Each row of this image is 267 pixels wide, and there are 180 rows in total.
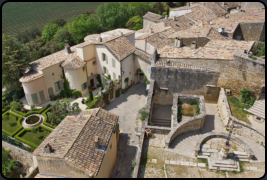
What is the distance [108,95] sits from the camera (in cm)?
3200

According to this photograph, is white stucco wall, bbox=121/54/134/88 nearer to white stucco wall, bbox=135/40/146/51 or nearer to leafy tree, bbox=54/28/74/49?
white stucco wall, bbox=135/40/146/51

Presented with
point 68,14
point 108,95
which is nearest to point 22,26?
point 68,14

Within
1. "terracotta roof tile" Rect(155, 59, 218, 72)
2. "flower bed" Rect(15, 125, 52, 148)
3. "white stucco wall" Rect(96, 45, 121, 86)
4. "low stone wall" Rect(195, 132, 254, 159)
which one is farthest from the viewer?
"white stucco wall" Rect(96, 45, 121, 86)

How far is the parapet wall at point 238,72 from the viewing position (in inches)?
829

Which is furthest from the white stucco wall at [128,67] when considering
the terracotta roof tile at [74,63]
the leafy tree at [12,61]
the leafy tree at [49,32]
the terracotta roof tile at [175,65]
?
the leafy tree at [49,32]

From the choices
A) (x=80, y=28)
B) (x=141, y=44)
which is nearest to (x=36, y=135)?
(x=141, y=44)

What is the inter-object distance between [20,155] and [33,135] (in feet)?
9.08

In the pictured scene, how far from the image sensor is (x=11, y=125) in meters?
29.6

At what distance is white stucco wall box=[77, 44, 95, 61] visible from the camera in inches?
1293

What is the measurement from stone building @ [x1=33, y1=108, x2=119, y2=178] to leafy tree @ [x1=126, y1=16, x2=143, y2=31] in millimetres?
40512

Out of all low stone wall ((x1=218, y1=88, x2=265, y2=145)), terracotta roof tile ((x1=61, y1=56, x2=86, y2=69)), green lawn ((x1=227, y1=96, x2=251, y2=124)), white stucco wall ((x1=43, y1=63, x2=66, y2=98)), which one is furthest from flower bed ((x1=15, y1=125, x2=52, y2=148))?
green lawn ((x1=227, y1=96, x2=251, y2=124))

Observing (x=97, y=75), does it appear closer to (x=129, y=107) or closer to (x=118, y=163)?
(x=129, y=107)

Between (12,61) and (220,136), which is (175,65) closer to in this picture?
(220,136)

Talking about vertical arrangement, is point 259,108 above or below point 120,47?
below
